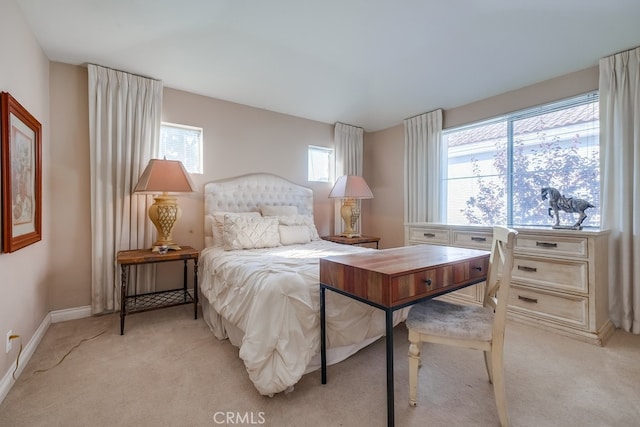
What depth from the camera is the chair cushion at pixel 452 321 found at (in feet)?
4.69

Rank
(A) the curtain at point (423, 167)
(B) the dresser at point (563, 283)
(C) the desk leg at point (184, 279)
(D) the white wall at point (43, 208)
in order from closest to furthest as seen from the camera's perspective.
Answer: (D) the white wall at point (43, 208)
(B) the dresser at point (563, 283)
(C) the desk leg at point (184, 279)
(A) the curtain at point (423, 167)

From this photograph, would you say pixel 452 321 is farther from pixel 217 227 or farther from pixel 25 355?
pixel 25 355

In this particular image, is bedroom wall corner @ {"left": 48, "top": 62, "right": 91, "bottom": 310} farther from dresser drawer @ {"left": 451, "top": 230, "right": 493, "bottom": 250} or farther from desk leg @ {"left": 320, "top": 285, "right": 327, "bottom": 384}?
dresser drawer @ {"left": 451, "top": 230, "right": 493, "bottom": 250}

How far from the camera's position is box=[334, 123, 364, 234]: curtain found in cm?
444

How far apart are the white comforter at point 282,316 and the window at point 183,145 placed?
172cm

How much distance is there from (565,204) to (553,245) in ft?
1.38

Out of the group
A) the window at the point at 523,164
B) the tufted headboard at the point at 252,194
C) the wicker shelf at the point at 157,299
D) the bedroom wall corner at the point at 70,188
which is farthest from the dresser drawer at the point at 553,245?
the bedroom wall corner at the point at 70,188

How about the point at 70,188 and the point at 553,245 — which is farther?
the point at 70,188

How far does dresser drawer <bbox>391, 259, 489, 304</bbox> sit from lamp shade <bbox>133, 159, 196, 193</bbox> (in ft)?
7.46

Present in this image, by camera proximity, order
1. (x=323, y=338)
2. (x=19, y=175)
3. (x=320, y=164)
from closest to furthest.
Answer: (x=323, y=338), (x=19, y=175), (x=320, y=164)

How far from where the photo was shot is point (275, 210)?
353 centimetres

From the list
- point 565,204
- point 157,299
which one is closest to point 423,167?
point 565,204

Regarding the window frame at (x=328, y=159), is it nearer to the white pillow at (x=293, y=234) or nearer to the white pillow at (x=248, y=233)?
the white pillow at (x=293, y=234)

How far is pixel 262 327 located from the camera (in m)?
1.56
